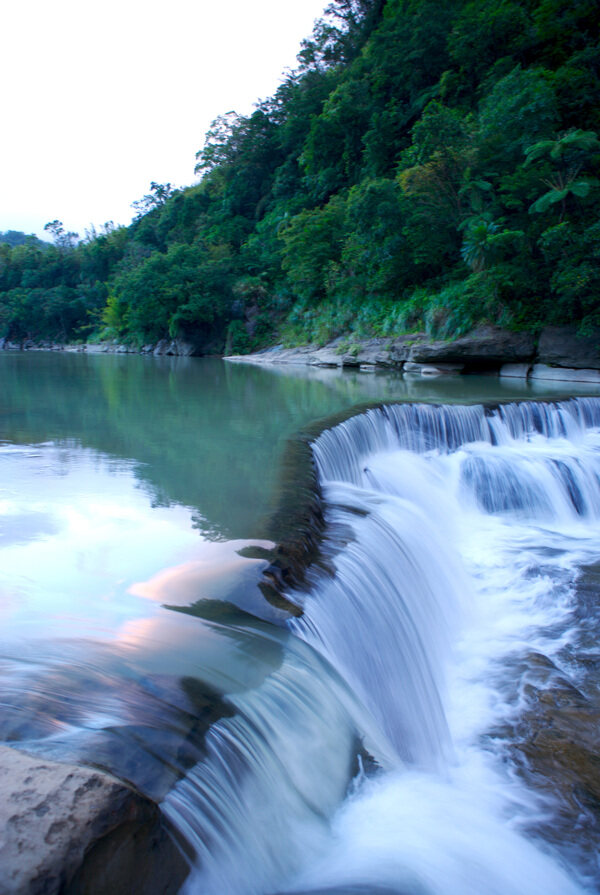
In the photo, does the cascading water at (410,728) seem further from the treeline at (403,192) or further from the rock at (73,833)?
the treeline at (403,192)

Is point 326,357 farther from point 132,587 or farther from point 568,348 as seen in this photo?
point 132,587

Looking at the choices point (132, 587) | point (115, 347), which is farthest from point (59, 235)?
point (132, 587)

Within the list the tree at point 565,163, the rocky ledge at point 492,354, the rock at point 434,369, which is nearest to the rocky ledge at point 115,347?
the rocky ledge at point 492,354

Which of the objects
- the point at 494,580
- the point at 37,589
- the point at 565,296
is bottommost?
the point at 494,580

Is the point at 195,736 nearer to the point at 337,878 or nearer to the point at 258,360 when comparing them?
the point at 337,878

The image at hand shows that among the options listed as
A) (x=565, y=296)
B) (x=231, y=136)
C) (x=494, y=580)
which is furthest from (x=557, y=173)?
(x=231, y=136)

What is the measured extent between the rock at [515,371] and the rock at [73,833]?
16685mm

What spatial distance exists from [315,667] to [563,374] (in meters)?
15.0

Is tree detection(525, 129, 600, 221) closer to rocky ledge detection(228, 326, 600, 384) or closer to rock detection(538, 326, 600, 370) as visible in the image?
rock detection(538, 326, 600, 370)

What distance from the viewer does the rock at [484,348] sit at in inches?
646

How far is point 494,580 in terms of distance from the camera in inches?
219

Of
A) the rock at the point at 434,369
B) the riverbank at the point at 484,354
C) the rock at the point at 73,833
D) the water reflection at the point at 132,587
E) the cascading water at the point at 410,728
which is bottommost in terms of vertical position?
the cascading water at the point at 410,728

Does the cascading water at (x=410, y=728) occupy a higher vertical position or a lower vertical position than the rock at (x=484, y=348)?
lower

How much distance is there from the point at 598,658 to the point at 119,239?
64.5 meters
